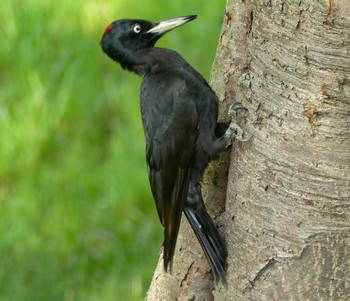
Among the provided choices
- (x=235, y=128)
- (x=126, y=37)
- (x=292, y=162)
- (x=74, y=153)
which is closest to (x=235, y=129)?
(x=235, y=128)

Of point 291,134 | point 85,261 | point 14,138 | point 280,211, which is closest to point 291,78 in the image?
point 291,134

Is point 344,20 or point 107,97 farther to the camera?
point 107,97

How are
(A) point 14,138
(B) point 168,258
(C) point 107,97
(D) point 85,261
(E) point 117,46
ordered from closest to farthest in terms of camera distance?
(B) point 168,258
(E) point 117,46
(D) point 85,261
(A) point 14,138
(C) point 107,97

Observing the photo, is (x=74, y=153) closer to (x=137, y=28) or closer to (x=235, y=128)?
(x=137, y=28)

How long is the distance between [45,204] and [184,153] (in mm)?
1941

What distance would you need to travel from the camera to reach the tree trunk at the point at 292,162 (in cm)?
293

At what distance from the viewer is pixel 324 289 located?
315cm

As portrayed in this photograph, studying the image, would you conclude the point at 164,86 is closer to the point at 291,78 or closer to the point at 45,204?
the point at 291,78

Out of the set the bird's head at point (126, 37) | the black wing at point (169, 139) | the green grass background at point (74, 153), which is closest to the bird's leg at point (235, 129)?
the black wing at point (169, 139)

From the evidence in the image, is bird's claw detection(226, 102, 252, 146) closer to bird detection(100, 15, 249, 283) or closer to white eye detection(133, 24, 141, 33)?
bird detection(100, 15, 249, 283)

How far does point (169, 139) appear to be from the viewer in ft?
12.5

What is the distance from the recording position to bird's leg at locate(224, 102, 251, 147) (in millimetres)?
3285

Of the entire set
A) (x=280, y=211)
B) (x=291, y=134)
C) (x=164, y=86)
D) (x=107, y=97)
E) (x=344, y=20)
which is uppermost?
(x=107, y=97)

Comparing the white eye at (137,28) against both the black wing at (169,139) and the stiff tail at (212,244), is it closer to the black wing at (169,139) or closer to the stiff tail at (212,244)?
the black wing at (169,139)
